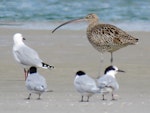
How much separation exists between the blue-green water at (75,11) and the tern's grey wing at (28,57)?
8935 mm

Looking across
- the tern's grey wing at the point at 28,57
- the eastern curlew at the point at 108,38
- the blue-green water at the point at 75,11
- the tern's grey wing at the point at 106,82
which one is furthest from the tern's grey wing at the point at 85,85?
the blue-green water at the point at 75,11

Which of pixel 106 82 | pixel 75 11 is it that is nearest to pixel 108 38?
pixel 106 82

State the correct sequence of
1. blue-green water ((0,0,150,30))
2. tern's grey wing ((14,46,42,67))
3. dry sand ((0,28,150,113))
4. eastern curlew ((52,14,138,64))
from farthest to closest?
blue-green water ((0,0,150,30)) < eastern curlew ((52,14,138,64)) < tern's grey wing ((14,46,42,67)) < dry sand ((0,28,150,113))

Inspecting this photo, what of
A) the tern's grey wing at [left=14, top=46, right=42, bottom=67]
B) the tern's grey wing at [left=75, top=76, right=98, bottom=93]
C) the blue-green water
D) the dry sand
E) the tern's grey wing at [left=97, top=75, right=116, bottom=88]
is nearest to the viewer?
the dry sand

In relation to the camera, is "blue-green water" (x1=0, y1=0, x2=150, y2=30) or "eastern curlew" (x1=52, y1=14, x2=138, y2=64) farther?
"blue-green water" (x1=0, y1=0, x2=150, y2=30)

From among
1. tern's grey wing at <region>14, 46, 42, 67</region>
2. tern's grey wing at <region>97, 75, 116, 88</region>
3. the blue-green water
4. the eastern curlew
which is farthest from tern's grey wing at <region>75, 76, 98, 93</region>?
the blue-green water

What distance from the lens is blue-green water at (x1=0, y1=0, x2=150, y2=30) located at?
82.6 ft

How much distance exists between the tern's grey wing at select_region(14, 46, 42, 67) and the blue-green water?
893 cm

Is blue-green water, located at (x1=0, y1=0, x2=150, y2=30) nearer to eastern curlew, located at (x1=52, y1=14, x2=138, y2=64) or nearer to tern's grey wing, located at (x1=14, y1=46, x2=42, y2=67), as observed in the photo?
eastern curlew, located at (x1=52, y1=14, x2=138, y2=64)

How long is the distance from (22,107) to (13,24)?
13.4m

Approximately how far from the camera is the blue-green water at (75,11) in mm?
25188

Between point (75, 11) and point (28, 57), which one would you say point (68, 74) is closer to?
point (28, 57)

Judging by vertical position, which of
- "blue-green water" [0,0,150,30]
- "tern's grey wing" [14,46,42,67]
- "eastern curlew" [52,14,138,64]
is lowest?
"tern's grey wing" [14,46,42,67]

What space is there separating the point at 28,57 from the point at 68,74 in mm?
966
